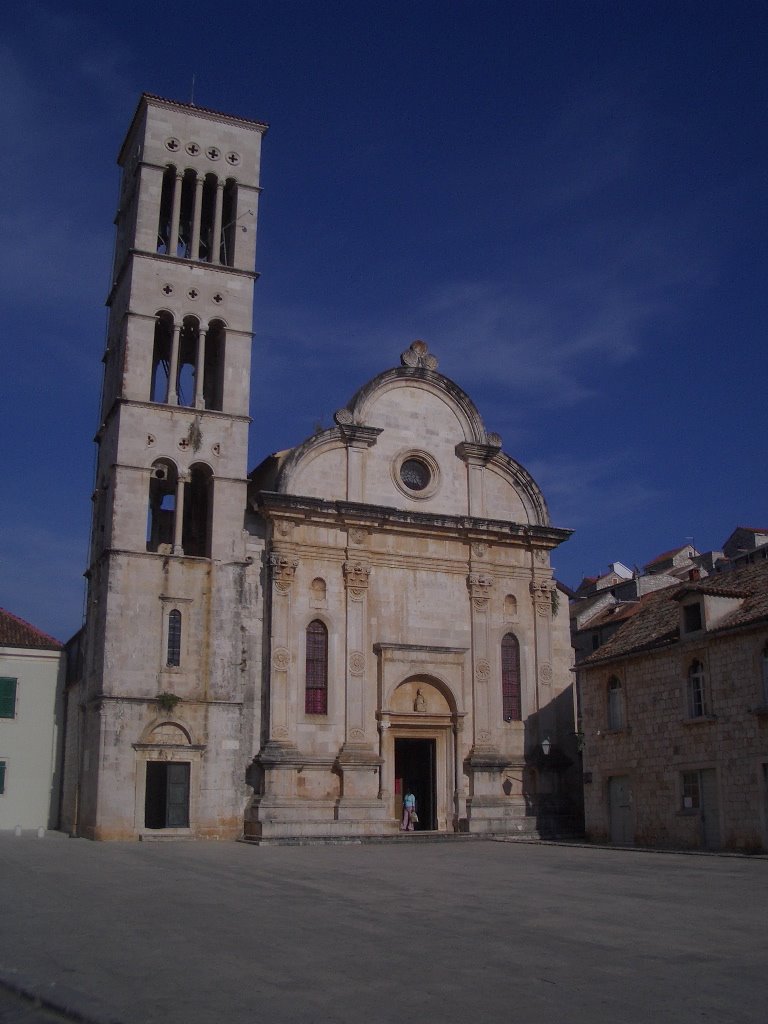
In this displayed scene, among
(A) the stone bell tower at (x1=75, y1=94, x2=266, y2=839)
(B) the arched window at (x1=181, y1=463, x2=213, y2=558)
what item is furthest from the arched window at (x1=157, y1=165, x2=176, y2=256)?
(B) the arched window at (x1=181, y1=463, x2=213, y2=558)

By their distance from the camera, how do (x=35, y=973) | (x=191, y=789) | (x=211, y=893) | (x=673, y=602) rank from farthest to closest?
(x=673, y=602) → (x=191, y=789) → (x=211, y=893) → (x=35, y=973)

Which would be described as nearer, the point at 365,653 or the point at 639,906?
the point at 639,906

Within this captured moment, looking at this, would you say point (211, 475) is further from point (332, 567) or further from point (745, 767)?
point (745, 767)

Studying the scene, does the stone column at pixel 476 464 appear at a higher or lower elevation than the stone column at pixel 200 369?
lower

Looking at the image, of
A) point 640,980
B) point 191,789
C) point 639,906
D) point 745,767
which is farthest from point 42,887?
point 745,767

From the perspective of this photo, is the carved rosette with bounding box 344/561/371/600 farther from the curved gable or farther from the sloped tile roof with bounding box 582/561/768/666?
the sloped tile roof with bounding box 582/561/768/666

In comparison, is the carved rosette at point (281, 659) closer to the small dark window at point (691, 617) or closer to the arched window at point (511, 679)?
the arched window at point (511, 679)

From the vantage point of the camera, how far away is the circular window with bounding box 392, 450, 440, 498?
3734cm

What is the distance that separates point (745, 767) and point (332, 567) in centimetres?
1447

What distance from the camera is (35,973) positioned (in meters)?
9.53

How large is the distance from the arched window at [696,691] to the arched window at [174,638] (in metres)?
15.1

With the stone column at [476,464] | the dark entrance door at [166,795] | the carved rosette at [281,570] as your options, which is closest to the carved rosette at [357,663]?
the carved rosette at [281,570]

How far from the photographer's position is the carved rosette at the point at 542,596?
38156 mm

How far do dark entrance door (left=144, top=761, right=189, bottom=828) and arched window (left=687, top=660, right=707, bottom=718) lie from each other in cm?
1483
